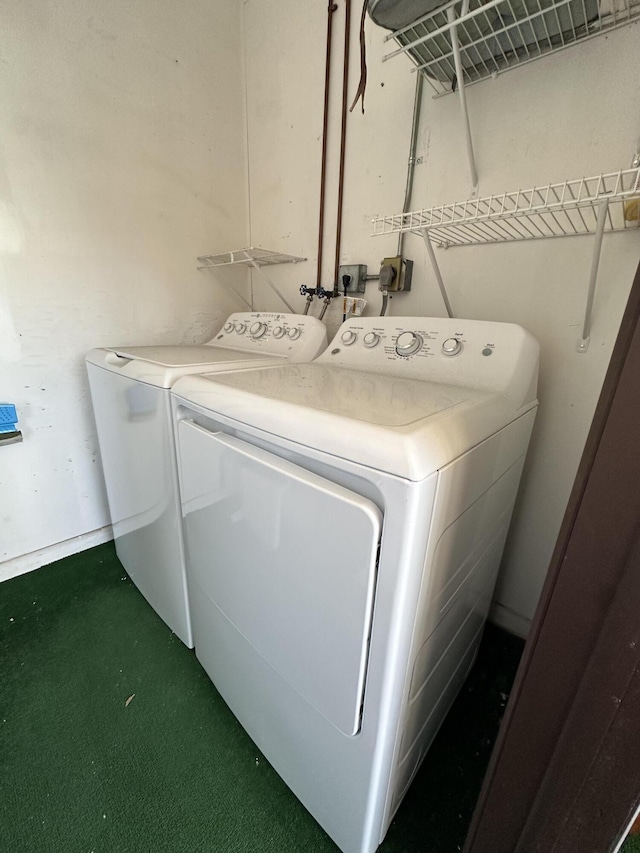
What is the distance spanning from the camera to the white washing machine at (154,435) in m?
1.10

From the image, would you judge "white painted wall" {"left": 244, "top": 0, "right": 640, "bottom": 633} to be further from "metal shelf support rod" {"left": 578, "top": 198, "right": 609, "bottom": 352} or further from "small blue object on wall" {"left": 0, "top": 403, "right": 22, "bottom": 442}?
"small blue object on wall" {"left": 0, "top": 403, "right": 22, "bottom": 442}

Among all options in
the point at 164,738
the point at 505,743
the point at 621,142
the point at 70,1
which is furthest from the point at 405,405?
the point at 70,1

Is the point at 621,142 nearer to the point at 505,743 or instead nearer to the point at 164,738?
the point at 505,743

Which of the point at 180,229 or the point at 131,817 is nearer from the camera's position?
the point at 131,817

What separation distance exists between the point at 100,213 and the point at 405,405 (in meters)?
1.67

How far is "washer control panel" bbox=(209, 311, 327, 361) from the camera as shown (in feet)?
4.75

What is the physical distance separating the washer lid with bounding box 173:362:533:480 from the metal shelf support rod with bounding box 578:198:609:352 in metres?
0.43

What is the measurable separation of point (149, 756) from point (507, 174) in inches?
80.6

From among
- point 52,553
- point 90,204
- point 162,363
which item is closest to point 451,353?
point 162,363

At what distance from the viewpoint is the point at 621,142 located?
946mm

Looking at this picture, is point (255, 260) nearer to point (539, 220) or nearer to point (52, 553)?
point (539, 220)

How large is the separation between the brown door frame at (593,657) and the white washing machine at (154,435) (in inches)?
37.8

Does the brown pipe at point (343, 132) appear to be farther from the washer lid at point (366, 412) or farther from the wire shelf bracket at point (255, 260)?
the washer lid at point (366, 412)

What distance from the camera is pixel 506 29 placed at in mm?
855
